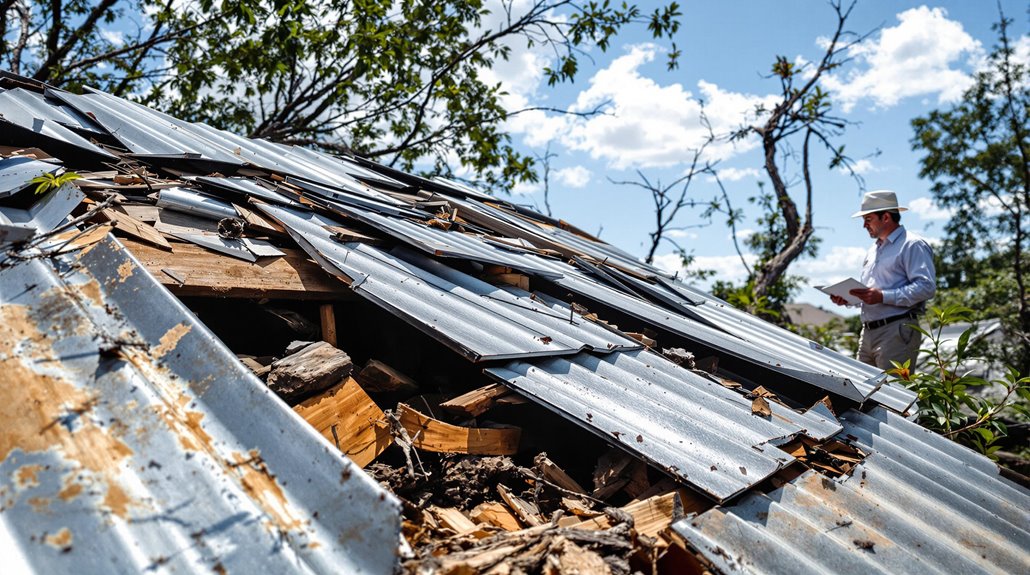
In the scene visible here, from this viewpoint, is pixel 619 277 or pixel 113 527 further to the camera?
pixel 619 277

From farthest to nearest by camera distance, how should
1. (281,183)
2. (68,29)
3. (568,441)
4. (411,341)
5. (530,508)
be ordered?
(68,29) < (281,183) < (411,341) < (568,441) < (530,508)

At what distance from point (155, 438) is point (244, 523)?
350 mm

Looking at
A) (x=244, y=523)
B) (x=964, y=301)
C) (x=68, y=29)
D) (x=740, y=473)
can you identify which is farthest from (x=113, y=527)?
(x=964, y=301)

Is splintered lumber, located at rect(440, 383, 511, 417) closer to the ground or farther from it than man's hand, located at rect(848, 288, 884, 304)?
closer to the ground

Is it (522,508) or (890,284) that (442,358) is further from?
(890,284)

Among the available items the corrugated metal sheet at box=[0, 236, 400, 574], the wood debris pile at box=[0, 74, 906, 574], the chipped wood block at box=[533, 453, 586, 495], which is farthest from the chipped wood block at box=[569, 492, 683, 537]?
the corrugated metal sheet at box=[0, 236, 400, 574]

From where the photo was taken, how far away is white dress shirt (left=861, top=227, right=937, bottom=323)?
5.02m

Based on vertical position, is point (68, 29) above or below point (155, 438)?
above

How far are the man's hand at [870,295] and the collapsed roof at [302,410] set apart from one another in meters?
1.00

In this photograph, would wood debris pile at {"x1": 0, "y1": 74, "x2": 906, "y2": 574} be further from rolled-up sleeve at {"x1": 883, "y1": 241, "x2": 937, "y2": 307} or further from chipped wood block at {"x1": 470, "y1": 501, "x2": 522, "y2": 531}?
rolled-up sleeve at {"x1": 883, "y1": 241, "x2": 937, "y2": 307}

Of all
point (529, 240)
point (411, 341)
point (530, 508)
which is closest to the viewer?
point (530, 508)

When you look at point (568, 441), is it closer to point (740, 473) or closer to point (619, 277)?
point (740, 473)

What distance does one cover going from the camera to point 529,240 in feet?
16.8

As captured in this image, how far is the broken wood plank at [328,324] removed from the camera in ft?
8.23
